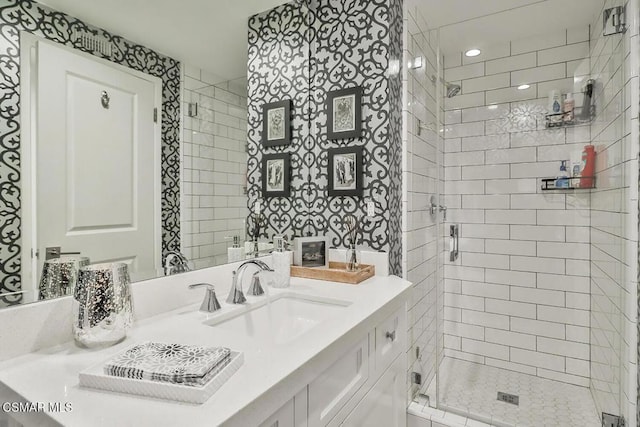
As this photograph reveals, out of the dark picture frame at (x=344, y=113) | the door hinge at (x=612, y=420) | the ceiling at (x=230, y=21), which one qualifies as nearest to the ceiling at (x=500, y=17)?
the ceiling at (x=230, y=21)

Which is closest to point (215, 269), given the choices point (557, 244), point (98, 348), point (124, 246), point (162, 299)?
point (162, 299)

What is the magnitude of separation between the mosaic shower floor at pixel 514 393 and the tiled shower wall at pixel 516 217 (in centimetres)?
14

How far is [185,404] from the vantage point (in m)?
0.61

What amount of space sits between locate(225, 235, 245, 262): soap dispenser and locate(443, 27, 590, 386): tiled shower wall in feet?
6.06

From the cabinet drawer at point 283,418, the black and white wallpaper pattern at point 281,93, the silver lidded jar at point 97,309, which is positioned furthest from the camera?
the black and white wallpaper pattern at point 281,93

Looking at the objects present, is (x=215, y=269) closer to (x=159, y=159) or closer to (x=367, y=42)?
(x=159, y=159)

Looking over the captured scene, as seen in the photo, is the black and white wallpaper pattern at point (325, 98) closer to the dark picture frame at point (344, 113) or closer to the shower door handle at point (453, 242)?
the dark picture frame at point (344, 113)

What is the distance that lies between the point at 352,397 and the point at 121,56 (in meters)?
1.25

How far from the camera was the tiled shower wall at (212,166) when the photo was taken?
1.25m

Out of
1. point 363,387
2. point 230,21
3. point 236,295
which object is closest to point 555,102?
point 230,21

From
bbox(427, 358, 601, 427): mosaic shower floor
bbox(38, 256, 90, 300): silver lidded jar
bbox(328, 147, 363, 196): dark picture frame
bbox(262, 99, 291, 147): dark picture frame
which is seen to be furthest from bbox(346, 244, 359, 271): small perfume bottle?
bbox(38, 256, 90, 300): silver lidded jar

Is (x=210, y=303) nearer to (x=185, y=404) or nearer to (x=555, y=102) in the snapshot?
(x=185, y=404)

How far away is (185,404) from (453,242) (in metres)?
2.48

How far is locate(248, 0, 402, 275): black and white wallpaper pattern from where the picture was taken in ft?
5.52
